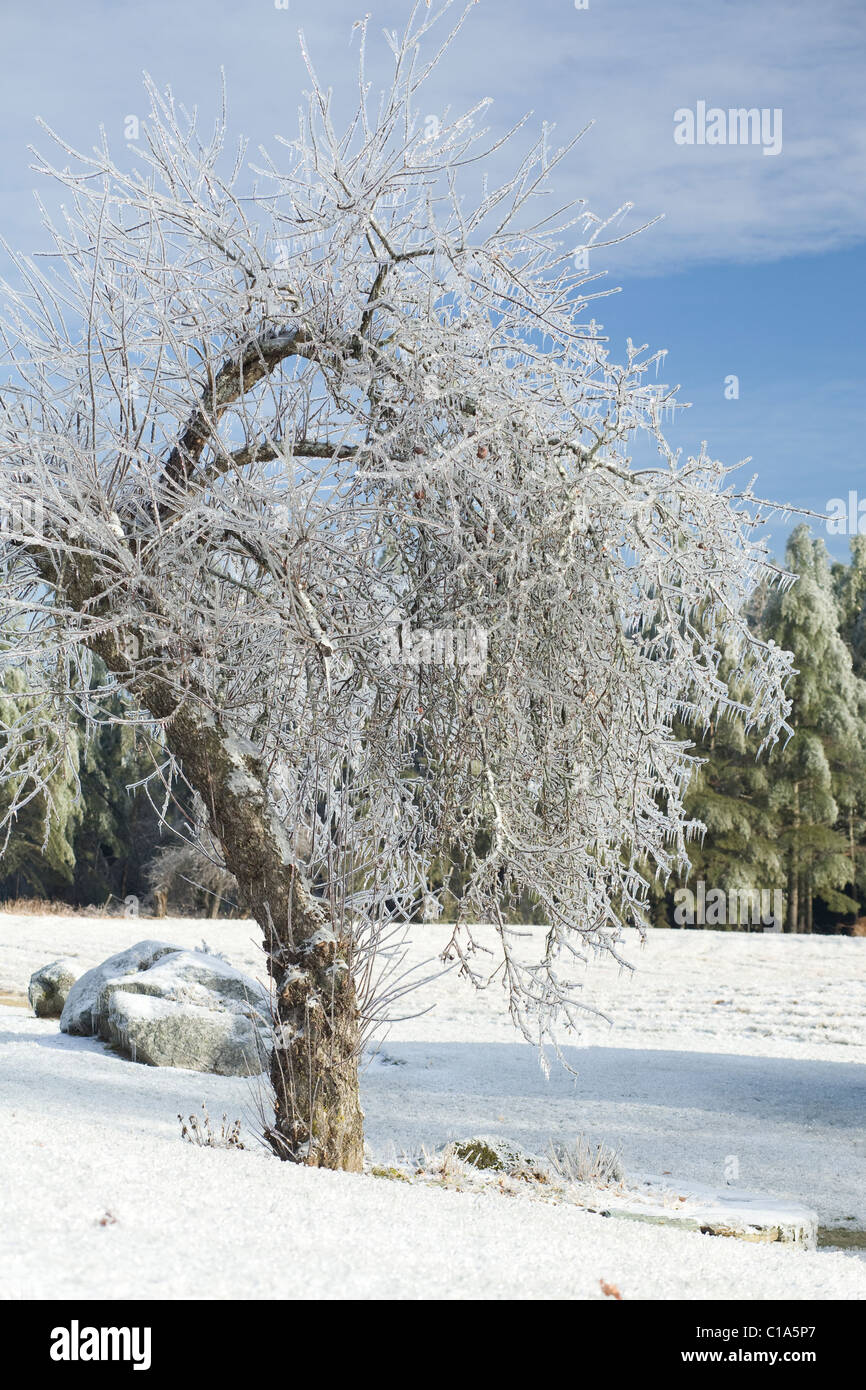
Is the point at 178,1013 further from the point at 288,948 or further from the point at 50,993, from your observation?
the point at 288,948

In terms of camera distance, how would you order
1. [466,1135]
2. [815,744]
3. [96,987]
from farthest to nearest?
[815,744], [96,987], [466,1135]

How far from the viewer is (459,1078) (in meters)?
9.69

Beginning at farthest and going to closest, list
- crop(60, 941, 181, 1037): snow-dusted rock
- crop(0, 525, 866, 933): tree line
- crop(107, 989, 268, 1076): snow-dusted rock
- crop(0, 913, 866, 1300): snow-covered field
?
crop(0, 525, 866, 933): tree line < crop(60, 941, 181, 1037): snow-dusted rock < crop(107, 989, 268, 1076): snow-dusted rock < crop(0, 913, 866, 1300): snow-covered field

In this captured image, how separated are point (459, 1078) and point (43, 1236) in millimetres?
7198

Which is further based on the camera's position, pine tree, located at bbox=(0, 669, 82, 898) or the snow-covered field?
pine tree, located at bbox=(0, 669, 82, 898)

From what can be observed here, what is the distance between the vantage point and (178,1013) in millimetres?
8781

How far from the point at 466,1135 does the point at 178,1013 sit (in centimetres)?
256

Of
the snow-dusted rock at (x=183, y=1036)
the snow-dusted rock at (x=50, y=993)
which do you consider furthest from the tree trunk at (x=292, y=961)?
the snow-dusted rock at (x=50, y=993)

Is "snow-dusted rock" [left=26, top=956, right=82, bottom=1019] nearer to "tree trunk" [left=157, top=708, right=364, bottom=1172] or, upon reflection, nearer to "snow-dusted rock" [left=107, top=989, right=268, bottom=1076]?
"snow-dusted rock" [left=107, top=989, right=268, bottom=1076]

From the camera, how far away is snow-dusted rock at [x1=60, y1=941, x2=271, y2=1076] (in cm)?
858

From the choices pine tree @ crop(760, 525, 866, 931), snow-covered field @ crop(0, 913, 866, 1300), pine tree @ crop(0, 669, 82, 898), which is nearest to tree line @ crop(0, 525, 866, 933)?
pine tree @ crop(760, 525, 866, 931)

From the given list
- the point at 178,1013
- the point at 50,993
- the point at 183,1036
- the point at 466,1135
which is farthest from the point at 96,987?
the point at 466,1135

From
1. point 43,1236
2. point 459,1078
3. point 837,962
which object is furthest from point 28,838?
point 43,1236

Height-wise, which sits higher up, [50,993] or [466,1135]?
[50,993]
